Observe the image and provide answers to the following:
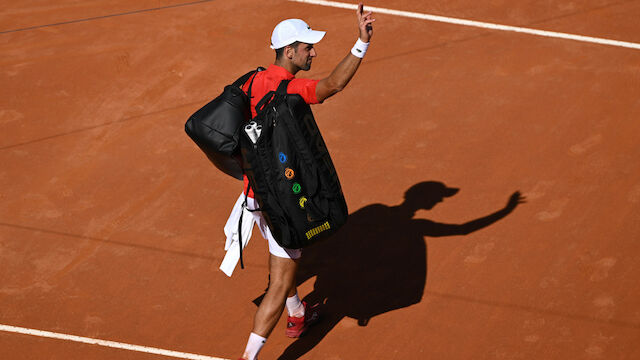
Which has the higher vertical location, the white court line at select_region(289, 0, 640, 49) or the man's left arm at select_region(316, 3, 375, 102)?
the man's left arm at select_region(316, 3, 375, 102)

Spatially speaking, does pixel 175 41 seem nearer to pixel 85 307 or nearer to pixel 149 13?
pixel 149 13

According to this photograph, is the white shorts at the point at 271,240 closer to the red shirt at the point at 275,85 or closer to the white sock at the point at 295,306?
the red shirt at the point at 275,85

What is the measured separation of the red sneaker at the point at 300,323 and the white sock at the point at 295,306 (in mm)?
36

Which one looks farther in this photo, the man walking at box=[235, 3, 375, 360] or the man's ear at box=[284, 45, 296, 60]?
the man's ear at box=[284, 45, 296, 60]

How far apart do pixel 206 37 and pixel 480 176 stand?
461 cm

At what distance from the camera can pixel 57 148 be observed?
37.8ft

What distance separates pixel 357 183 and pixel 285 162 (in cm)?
314

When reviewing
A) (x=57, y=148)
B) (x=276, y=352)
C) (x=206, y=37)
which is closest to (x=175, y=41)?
(x=206, y=37)

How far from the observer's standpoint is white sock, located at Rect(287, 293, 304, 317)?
28.5 ft

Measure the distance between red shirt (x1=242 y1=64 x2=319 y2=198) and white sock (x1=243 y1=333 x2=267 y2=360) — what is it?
1.12 m

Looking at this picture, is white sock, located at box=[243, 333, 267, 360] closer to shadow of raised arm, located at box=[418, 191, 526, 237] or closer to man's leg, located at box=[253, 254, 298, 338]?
man's leg, located at box=[253, 254, 298, 338]

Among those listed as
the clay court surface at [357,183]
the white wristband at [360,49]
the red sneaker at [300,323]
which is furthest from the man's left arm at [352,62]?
the clay court surface at [357,183]

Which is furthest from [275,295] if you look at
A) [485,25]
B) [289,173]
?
[485,25]

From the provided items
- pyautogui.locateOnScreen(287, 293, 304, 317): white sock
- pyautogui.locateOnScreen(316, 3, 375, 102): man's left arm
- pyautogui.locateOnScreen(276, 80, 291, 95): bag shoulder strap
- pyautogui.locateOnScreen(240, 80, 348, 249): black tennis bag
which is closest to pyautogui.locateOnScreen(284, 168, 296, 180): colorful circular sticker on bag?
pyautogui.locateOnScreen(240, 80, 348, 249): black tennis bag
